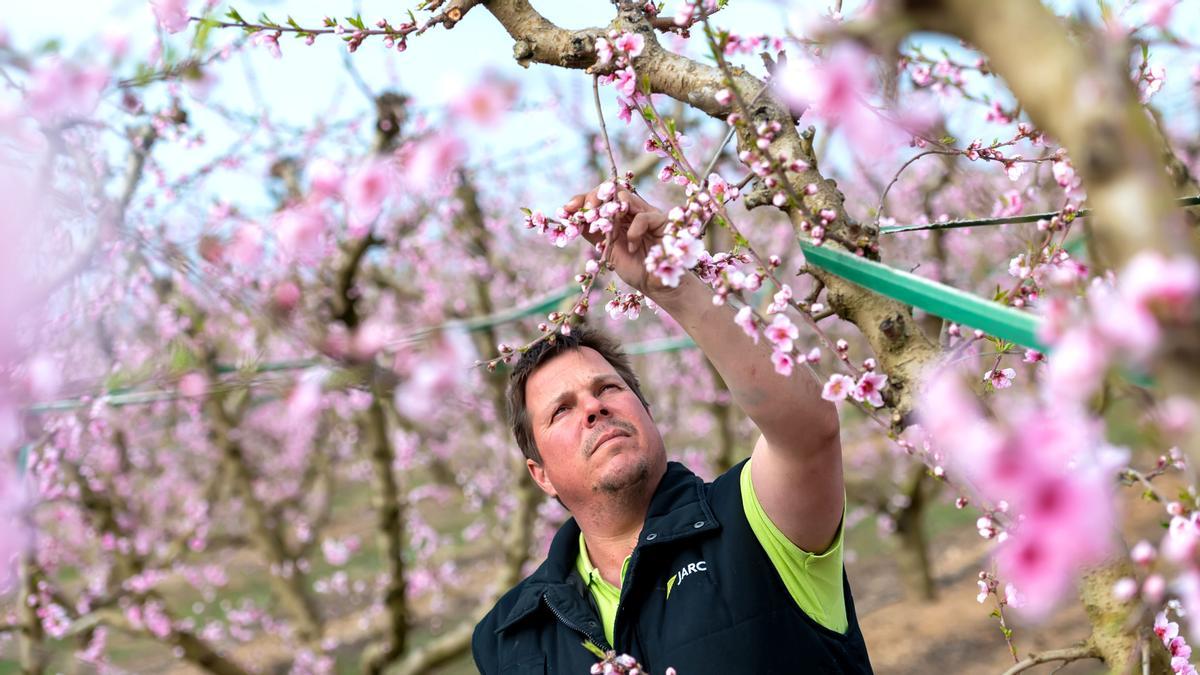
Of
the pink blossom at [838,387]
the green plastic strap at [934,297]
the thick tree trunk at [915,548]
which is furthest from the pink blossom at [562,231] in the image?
the thick tree trunk at [915,548]

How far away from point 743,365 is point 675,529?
0.55 m

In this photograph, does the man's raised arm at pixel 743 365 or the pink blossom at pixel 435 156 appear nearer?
the pink blossom at pixel 435 156

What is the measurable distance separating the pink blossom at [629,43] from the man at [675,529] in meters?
0.27

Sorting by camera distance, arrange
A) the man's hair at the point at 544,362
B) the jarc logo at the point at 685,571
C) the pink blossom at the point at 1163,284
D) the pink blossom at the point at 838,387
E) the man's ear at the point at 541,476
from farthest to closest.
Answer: the man's ear at the point at 541,476
the man's hair at the point at 544,362
the jarc logo at the point at 685,571
the pink blossom at the point at 838,387
the pink blossom at the point at 1163,284

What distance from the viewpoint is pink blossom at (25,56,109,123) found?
5.34ft

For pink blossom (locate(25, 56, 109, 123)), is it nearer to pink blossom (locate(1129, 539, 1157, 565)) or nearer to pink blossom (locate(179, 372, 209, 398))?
pink blossom (locate(179, 372, 209, 398))

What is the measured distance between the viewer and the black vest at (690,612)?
188cm

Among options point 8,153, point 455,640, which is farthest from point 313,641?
point 8,153

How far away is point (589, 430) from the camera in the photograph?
7.18 ft

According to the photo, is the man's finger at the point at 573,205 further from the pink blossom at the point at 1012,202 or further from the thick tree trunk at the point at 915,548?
the thick tree trunk at the point at 915,548

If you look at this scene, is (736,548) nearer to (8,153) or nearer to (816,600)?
(816,600)

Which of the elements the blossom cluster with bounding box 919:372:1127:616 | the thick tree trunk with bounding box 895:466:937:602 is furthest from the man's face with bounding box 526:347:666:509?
the thick tree trunk with bounding box 895:466:937:602

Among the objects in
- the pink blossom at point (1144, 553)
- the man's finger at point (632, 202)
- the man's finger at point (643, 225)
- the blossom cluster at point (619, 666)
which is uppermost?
the man's finger at point (632, 202)

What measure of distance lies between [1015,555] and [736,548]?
1.36m
